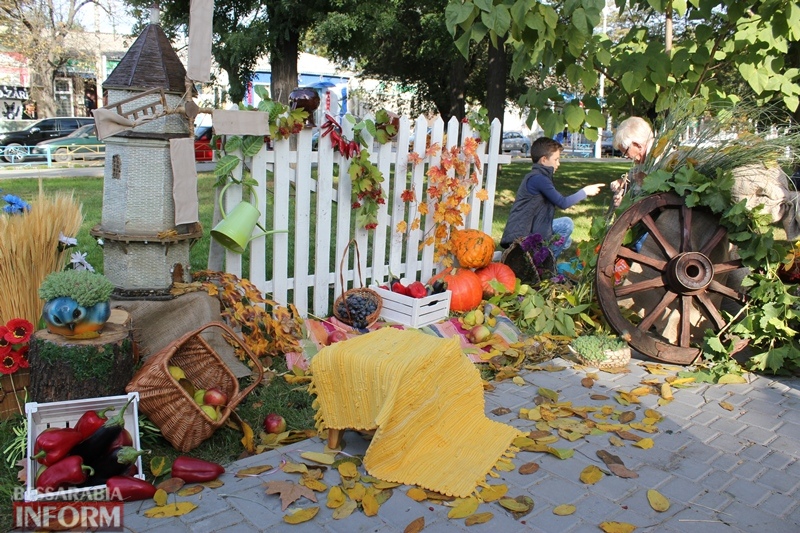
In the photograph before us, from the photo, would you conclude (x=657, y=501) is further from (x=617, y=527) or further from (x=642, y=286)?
(x=642, y=286)

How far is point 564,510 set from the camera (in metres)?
2.67

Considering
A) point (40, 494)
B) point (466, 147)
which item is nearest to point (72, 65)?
point (466, 147)

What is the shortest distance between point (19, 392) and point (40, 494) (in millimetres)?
923

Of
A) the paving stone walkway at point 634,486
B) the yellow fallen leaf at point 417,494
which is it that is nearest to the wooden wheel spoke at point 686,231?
the paving stone walkway at point 634,486

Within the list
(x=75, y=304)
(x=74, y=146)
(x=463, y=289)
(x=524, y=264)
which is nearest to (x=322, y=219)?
(x=463, y=289)

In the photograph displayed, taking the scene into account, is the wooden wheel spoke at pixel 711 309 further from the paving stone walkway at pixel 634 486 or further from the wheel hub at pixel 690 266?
the paving stone walkway at pixel 634 486

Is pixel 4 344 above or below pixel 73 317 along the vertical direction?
below

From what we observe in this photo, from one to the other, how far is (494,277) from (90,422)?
3.73m

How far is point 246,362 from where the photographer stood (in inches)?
155

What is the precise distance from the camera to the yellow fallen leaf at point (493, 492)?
2760 mm

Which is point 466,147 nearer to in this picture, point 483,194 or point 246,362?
point 483,194

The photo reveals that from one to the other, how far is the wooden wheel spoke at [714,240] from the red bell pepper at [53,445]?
393cm

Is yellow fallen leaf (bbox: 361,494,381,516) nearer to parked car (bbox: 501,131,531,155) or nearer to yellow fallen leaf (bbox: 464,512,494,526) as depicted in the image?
yellow fallen leaf (bbox: 464,512,494,526)

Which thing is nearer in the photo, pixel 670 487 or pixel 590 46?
pixel 670 487
